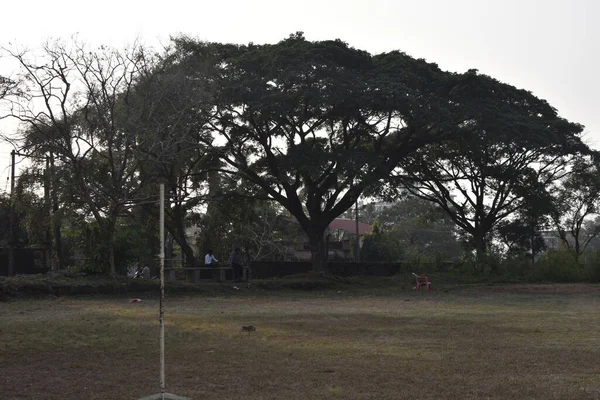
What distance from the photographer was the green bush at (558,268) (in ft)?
125

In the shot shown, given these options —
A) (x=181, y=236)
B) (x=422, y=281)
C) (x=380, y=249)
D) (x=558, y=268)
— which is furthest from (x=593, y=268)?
(x=380, y=249)

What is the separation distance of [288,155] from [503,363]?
2355cm

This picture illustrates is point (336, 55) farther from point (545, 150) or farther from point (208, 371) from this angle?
point (208, 371)

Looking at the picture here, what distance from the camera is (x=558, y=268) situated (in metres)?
38.4

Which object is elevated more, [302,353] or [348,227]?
[348,227]

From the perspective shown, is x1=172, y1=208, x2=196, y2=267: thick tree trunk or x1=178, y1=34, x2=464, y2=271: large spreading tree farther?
x1=172, y1=208, x2=196, y2=267: thick tree trunk

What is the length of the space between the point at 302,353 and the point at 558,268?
30.6 m

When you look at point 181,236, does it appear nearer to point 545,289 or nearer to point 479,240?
point 545,289

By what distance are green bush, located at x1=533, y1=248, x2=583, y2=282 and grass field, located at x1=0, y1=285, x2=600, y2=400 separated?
19.5 metres

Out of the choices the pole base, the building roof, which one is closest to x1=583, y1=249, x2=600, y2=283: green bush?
the pole base

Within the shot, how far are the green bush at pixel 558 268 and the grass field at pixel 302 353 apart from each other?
1953cm

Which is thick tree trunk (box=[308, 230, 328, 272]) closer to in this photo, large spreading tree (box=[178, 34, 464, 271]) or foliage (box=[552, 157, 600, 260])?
large spreading tree (box=[178, 34, 464, 271])

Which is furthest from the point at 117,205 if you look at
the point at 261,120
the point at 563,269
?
the point at 563,269

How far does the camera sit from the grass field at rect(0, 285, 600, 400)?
8.18 metres
